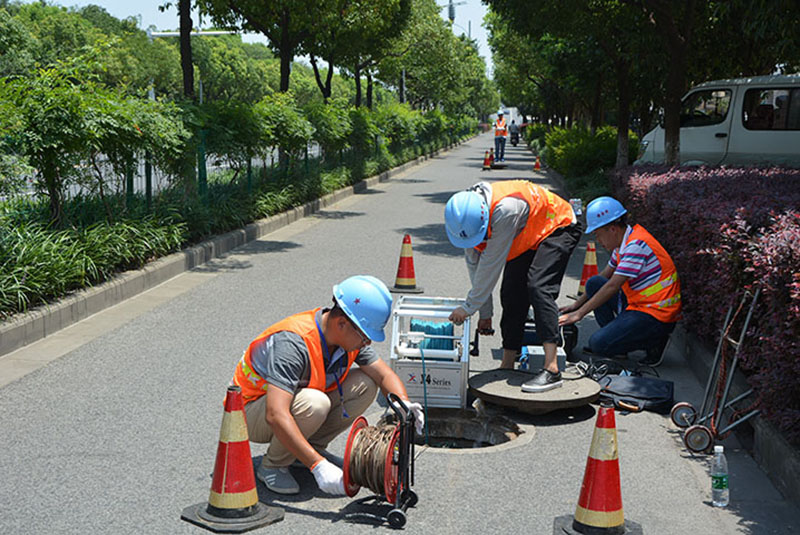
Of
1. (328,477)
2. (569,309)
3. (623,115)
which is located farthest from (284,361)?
(623,115)

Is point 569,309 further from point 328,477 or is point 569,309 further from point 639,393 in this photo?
point 328,477

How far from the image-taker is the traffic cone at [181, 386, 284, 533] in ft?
12.7

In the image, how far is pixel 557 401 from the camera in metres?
5.46

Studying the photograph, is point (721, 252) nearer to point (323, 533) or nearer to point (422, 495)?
point (422, 495)

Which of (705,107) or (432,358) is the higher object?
(705,107)

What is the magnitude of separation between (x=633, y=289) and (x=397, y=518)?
3327 mm

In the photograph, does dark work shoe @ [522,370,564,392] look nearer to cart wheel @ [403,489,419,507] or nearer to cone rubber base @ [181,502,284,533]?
cart wheel @ [403,489,419,507]

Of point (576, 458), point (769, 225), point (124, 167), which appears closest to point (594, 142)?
point (124, 167)

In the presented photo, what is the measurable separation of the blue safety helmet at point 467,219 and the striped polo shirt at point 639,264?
4.82 ft

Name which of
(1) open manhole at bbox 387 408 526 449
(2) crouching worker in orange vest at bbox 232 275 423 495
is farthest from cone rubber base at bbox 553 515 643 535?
(1) open manhole at bbox 387 408 526 449

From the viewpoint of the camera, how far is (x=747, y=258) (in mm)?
5277

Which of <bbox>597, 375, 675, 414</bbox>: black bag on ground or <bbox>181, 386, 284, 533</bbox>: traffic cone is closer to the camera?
<bbox>181, 386, 284, 533</bbox>: traffic cone

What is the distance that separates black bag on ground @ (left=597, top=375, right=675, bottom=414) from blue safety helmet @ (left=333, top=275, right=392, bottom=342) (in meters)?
2.43

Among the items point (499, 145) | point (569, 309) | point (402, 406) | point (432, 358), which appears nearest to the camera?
point (402, 406)
